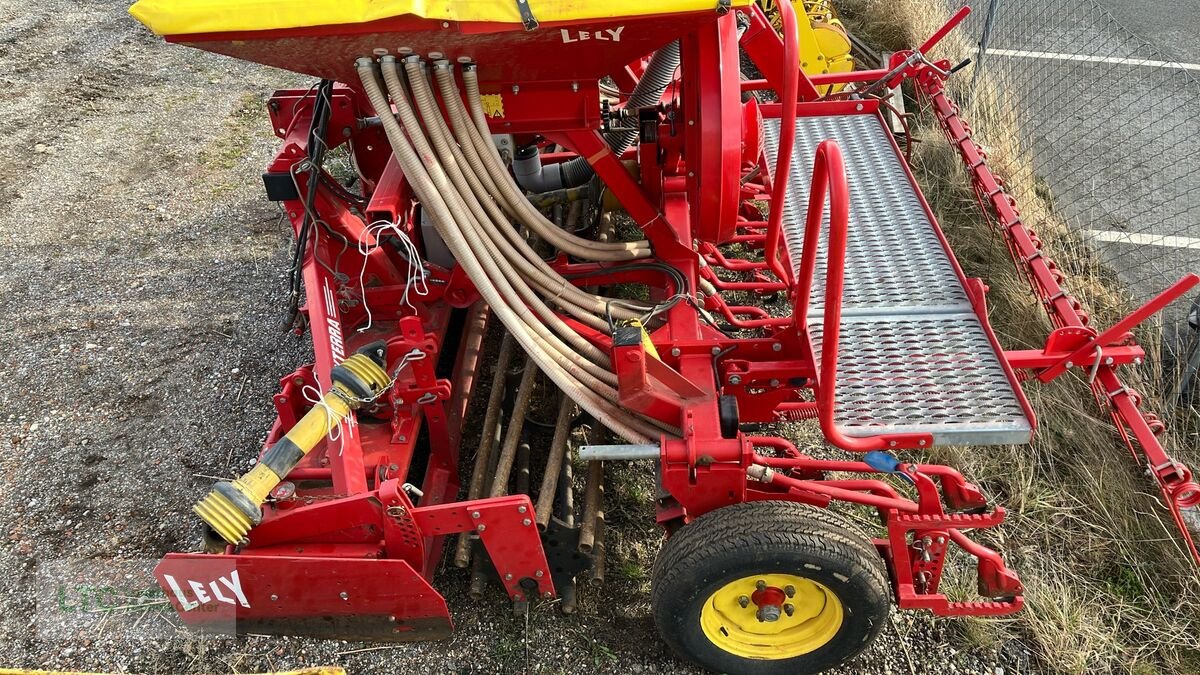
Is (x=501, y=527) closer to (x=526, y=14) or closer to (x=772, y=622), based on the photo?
(x=772, y=622)

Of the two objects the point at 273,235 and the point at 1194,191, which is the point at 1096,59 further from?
the point at 273,235

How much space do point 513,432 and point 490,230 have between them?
916 mm

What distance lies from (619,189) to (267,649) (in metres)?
2.27

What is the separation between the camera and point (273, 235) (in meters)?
5.43

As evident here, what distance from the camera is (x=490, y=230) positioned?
9.31 ft

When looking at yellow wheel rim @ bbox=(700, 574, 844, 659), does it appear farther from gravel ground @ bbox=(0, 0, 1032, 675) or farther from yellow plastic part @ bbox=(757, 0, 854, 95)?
yellow plastic part @ bbox=(757, 0, 854, 95)

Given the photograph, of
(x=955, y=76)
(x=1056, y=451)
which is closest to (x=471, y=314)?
(x=1056, y=451)

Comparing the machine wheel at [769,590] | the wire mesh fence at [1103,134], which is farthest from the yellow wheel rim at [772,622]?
the wire mesh fence at [1103,134]

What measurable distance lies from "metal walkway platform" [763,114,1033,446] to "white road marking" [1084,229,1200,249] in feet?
5.91

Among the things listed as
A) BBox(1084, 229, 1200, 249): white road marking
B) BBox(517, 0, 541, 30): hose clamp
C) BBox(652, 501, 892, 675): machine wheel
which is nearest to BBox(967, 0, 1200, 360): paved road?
BBox(1084, 229, 1200, 249): white road marking

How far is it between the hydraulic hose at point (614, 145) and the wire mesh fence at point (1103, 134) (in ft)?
9.01

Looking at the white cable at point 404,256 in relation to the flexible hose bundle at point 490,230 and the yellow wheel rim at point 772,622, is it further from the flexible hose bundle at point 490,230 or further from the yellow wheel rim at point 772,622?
the yellow wheel rim at point 772,622

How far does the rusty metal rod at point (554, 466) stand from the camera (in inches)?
116

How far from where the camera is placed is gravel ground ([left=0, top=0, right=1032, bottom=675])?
3029 millimetres
